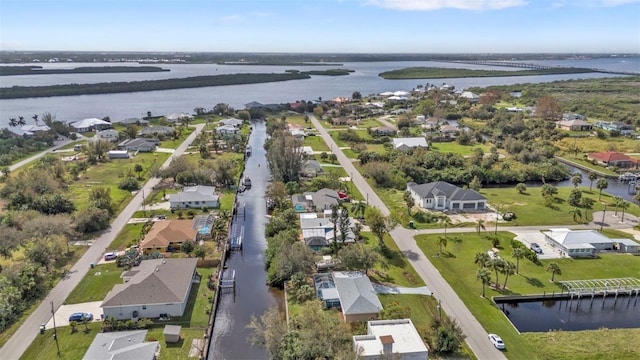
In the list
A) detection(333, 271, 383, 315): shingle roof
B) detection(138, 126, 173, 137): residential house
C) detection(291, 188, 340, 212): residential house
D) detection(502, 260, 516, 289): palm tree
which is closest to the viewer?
detection(333, 271, 383, 315): shingle roof

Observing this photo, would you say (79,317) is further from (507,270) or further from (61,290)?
(507,270)

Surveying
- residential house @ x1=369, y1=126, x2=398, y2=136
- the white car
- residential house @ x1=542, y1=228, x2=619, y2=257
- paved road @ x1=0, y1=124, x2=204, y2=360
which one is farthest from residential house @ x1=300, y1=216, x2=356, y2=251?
residential house @ x1=369, y1=126, x2=398, y2=136

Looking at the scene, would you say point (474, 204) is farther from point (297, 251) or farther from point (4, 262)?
point (4, 262)

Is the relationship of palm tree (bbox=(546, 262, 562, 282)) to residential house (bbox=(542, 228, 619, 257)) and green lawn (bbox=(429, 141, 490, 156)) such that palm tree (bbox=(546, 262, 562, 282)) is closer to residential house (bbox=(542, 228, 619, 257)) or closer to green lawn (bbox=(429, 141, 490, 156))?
residential house (bbox=(542, 228, 619, 257))

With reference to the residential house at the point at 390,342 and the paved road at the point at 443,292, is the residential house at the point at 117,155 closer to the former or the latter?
the paved road at the point at 443,292

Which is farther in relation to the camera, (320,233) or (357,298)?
(320,233)

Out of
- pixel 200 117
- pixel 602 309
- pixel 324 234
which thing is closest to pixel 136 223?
pixel 324 234

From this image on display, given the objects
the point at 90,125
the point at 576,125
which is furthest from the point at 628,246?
the point at 90,125
